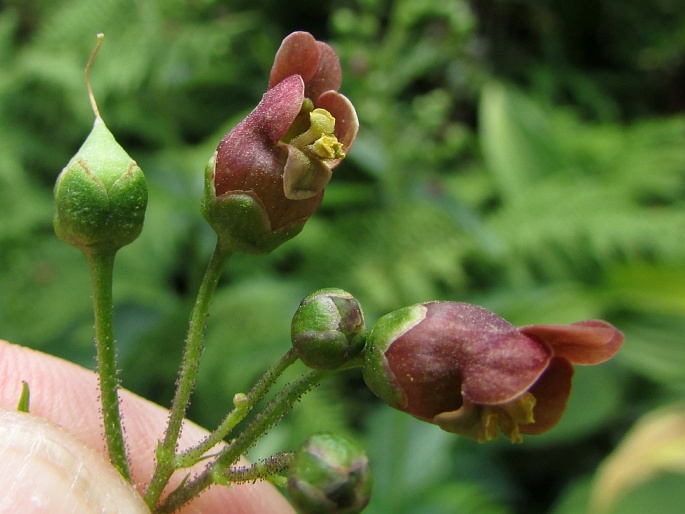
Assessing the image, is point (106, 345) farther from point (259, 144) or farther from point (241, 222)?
point (259, 144)

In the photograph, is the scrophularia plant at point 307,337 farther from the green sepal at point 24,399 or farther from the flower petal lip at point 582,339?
the green sepal at point 24,399

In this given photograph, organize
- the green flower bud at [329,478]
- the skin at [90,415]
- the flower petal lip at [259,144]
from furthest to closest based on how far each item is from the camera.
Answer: the skin at [90,415] → the flower petal lip at [259,144] → the green flower bud at [329,478]

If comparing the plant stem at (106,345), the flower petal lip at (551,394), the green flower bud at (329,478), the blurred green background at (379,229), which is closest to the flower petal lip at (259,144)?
the plant stem at (106,345)

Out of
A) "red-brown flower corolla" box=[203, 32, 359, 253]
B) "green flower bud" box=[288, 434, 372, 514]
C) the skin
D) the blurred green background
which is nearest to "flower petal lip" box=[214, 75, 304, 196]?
"red-brown flower corolla" box=[203, 32, 359, 253]

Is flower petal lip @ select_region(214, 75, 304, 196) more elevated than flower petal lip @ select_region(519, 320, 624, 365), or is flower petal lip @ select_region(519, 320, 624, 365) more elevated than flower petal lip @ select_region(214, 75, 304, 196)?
flower petal lip @ select_region(214, 75, 304, 196)

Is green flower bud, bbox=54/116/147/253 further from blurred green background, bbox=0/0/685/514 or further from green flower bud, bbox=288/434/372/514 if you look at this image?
blurred green background, bbox=0/0/685/514

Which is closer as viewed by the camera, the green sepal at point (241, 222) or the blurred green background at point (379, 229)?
the green sepal at point (241, 222)

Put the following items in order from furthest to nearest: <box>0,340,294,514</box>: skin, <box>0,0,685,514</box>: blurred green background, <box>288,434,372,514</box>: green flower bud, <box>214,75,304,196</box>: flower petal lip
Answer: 1. <box>0,0,685,514</box>: blurred green background
2. <box>0,340,294,514</box>: skin
3. <box>214,75,304,196</box>: flower petal lip
4. <box>288,434,372,514</box>: green flower bud

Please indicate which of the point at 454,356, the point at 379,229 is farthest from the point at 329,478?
the point at 379,229
